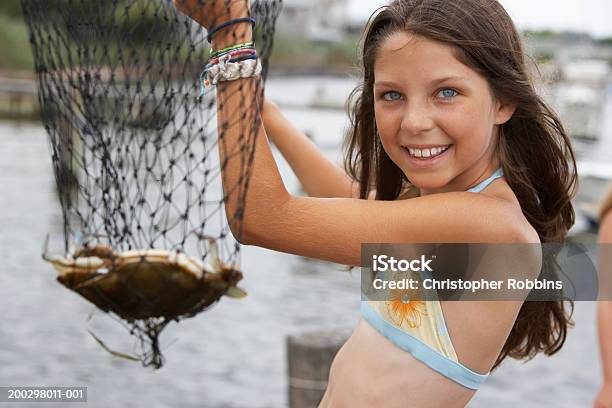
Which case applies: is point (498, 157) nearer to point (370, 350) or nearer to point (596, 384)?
point (370, 350)

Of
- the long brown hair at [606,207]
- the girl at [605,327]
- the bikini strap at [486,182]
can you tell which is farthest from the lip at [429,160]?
the long brown hair at [606,207]

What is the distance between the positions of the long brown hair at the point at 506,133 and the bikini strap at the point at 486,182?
0.06 feet

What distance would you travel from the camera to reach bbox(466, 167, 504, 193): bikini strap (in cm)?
204

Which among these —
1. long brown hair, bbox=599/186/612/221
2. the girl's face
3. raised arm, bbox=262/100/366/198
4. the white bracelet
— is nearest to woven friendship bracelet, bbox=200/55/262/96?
the white bracelet

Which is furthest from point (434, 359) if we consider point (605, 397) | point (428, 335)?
point (605, 397)

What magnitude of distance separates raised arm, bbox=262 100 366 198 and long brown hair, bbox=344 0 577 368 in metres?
0.04

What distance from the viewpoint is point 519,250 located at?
1.98 meters

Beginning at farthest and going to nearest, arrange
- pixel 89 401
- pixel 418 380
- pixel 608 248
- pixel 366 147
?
1. pixel 89 401
2. pixel 608 248
3. pixel 366 147
4. pixel 418 380

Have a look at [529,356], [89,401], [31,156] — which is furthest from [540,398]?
[31,156]

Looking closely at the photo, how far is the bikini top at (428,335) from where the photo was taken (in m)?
2.05

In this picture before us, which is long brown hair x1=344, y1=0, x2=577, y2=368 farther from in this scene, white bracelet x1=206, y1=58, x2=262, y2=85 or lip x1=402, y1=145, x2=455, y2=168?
white bracelet x1=206, y1=58, x2=262, y2=85

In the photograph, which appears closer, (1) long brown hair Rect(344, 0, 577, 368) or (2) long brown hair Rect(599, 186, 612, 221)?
(1) long brown hair Rect(344, 0, 577, 368)

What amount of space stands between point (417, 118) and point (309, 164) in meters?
0.66

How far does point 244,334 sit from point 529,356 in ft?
29.5
